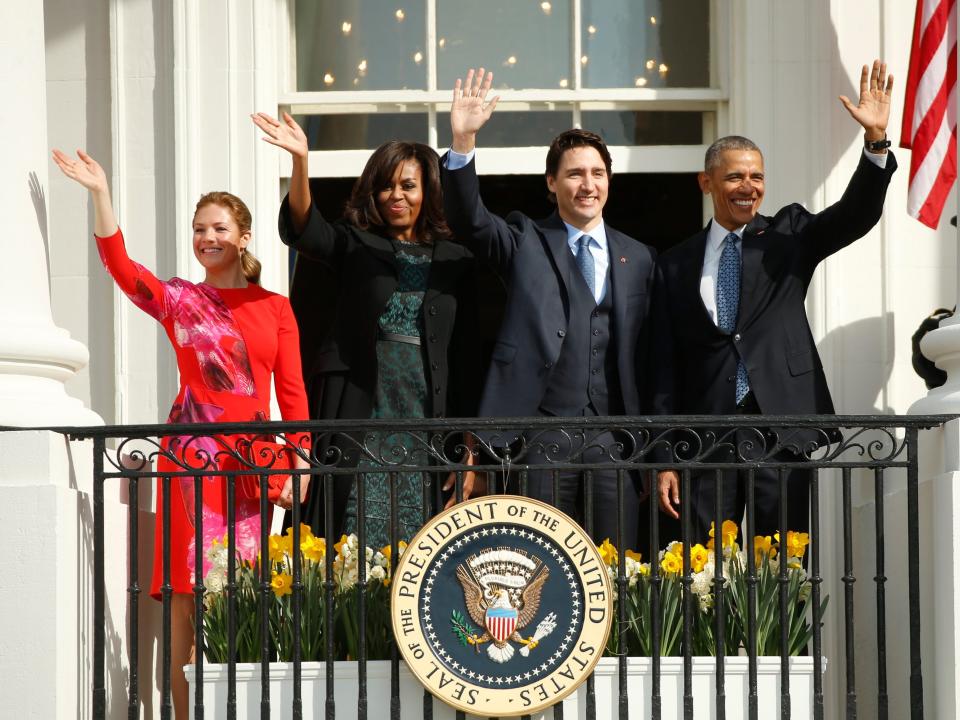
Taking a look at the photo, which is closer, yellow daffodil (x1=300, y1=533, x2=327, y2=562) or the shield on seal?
the shield on seal

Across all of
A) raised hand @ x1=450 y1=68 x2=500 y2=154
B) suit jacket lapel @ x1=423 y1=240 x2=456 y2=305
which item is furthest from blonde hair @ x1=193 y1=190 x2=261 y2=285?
raised hand @ x1=450 y1=68 x2=500 y2=154

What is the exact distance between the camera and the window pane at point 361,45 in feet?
27.1

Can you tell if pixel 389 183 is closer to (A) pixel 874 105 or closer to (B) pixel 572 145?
(B) pixel 572 145

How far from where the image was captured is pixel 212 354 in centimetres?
650

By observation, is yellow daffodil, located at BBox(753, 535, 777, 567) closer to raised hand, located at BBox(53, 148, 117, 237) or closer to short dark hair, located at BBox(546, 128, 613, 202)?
short dark hair, located at BBox(546, 128, 613, 202)

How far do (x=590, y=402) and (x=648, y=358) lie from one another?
330 millimetres

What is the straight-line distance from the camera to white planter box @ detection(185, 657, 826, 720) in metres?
5.88

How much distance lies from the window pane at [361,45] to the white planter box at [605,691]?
3.30 metres

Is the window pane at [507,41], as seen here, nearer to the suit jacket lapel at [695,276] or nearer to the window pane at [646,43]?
the window pane at [646,43]

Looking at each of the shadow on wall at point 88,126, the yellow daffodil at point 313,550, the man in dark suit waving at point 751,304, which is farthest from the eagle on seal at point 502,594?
the shadow on wall at point 88,126

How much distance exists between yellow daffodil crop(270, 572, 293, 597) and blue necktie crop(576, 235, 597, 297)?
1.50m

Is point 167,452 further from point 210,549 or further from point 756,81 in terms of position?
point 756,81

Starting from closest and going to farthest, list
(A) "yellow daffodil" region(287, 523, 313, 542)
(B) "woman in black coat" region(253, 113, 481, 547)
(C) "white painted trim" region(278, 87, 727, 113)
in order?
1. (A) "yellow daffodil" region(287, 523, 313, 542)
2. (B) "woman in black coat" region(253, 113, 481, 547)
3. (C) "white painted trim" region(278, 87, 727, 113)

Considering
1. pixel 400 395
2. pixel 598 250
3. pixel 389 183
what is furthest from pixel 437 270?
pixel 598 250
